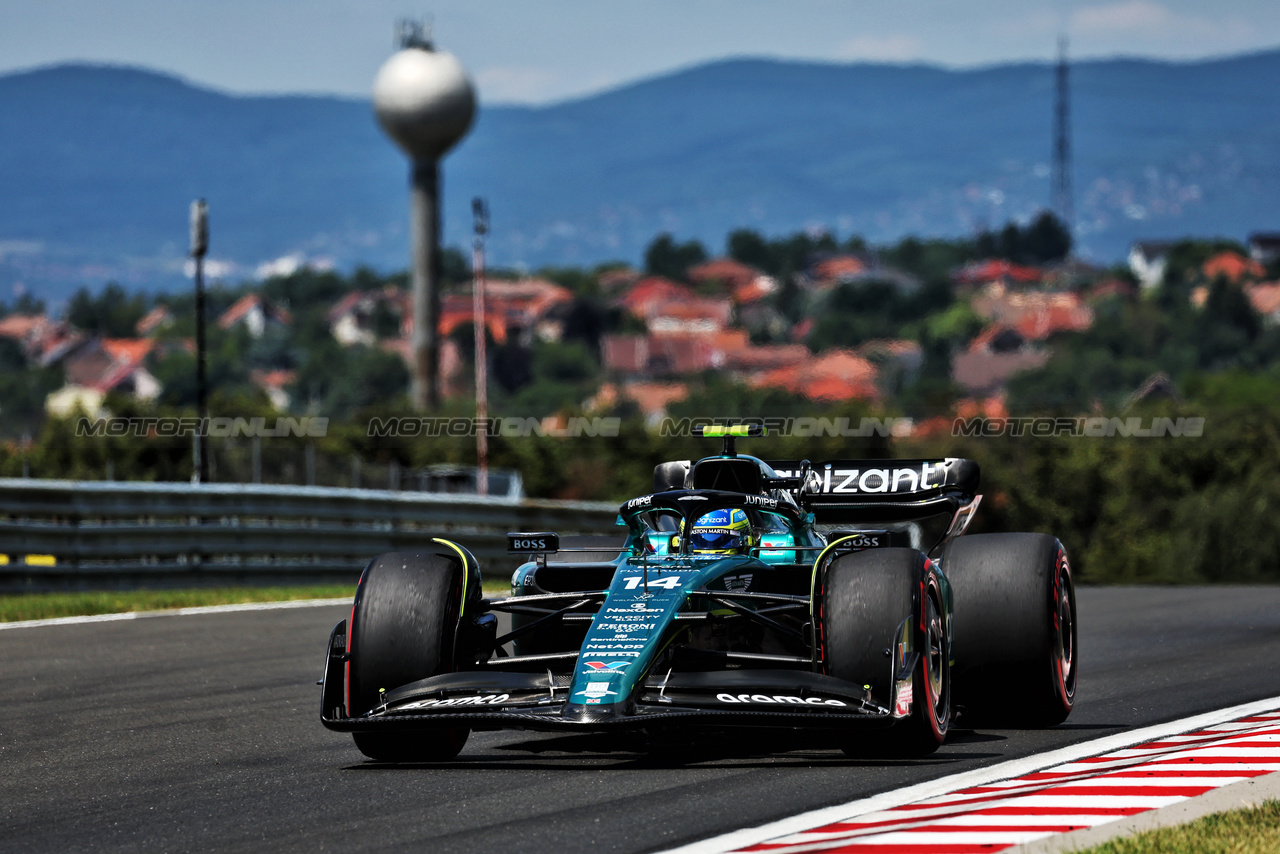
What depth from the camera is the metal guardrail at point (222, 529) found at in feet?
57.6

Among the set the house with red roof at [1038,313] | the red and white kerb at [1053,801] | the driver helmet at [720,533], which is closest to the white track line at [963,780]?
the red and white kerb at [1053,801]

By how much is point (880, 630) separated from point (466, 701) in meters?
1.69

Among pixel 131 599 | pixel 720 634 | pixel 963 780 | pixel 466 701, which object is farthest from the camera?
pixel 131 599

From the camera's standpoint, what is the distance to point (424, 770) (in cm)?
815

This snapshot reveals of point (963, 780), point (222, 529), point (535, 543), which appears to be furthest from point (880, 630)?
point (222, 529)

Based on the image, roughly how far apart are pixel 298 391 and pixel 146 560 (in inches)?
6642

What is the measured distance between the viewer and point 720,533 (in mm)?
9203

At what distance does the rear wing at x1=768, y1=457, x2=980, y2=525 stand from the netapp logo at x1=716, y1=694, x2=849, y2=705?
321 centimetres

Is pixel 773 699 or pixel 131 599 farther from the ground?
pixel 773 699

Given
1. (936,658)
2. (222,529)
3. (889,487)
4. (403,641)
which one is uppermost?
(889,487)

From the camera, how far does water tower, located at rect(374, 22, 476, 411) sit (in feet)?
344

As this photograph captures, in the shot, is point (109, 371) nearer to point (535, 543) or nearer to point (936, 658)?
A: point (535, 543)

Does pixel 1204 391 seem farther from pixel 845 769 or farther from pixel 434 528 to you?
pixel 845 769

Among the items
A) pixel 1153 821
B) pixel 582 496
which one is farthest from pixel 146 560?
pixel 582 496
